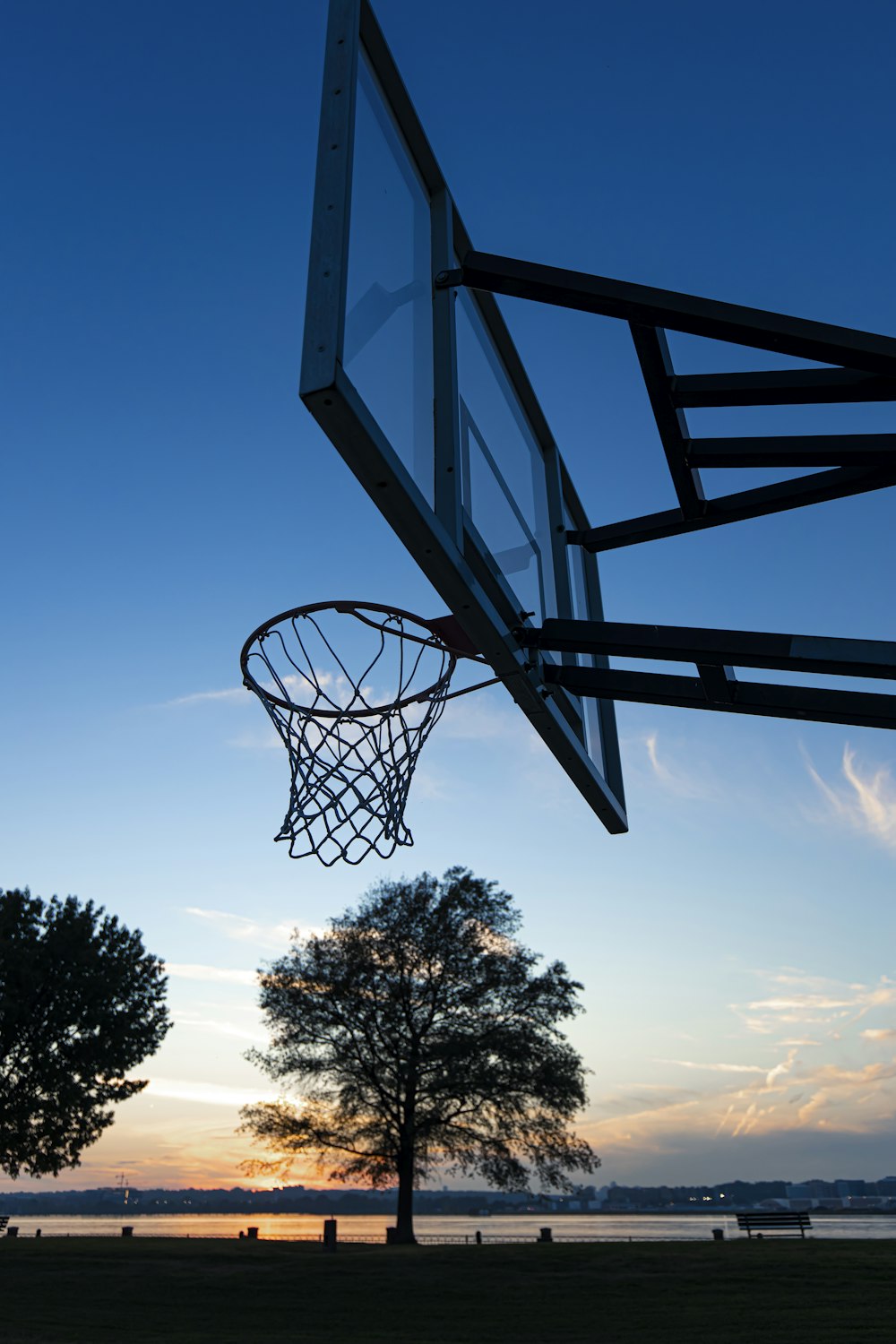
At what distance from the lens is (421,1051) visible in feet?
89.1

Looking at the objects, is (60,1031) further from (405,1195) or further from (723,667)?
(723,667)

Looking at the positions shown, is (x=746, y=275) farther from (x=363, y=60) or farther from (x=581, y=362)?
(x=363, y=60)

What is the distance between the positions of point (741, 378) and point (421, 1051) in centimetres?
2511

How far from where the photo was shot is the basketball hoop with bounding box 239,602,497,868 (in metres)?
6.13

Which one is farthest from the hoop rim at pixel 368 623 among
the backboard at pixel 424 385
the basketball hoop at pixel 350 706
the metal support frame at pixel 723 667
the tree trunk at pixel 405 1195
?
the tree trunk at pixel 405 1195

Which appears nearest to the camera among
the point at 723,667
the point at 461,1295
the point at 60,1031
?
the point at 723,667

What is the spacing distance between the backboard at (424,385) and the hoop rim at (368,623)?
0.25 metres

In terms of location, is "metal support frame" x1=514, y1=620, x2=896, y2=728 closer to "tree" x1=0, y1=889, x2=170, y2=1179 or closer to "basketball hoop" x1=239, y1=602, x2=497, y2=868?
"basketball hoop" x1=239, y1=602, x2=497, y2=868

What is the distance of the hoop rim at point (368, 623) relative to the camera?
6.06m

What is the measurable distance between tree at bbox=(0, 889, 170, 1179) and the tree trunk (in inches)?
283

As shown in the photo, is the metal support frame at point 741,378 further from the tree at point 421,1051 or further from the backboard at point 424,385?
the tree at point 421,1051

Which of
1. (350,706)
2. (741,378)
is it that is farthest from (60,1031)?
(741,378)

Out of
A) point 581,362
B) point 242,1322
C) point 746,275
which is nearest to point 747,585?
point 746,275

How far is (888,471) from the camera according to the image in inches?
209
